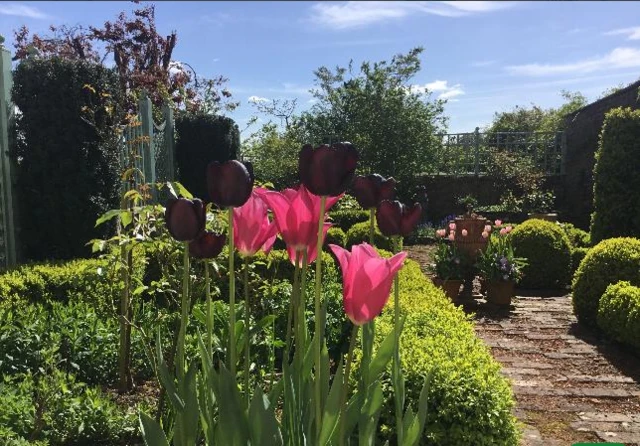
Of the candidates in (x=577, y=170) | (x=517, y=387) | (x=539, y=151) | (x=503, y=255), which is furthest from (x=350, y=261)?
(x=539, y=151)

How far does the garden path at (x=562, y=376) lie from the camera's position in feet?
10.3

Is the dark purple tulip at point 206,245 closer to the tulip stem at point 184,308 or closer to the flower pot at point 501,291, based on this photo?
the tulip stem at point 184,308

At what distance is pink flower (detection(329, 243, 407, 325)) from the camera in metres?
1.06

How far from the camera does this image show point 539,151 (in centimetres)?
1505

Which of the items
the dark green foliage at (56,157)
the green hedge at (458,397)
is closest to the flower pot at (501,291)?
the green hedge at (458,397)

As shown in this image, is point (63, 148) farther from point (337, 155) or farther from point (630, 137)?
point (630, 137)

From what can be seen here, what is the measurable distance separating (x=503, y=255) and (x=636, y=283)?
1.62 meters

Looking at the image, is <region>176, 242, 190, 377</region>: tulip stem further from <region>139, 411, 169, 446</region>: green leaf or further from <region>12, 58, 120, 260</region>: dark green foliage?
<region>12, 58, 120, 260</region>: dark green foliage

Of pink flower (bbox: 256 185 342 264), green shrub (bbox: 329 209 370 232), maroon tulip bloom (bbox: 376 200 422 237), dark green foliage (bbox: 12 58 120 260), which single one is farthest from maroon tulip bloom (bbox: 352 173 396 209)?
green shrub (bbox: 329 209 370 232)

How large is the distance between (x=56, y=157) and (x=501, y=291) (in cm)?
477

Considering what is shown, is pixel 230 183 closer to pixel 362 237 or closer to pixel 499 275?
pixel 499 275

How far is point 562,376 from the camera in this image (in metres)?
4.08

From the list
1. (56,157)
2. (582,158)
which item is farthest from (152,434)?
(582,158)

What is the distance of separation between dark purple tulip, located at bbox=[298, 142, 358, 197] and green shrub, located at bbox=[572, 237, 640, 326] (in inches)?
197
